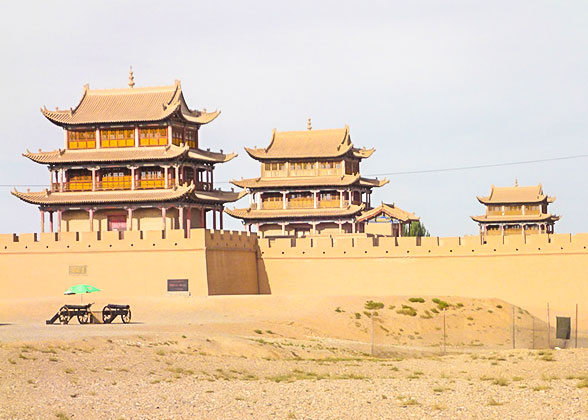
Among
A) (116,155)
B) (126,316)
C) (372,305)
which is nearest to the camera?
(126,316)

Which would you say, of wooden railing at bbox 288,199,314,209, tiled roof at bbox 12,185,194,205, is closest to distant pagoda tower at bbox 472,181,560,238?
wooden railing at bbox 288,199,314,209

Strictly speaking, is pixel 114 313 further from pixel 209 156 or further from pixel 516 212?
pixel 516 212

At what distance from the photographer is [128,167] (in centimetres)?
6450

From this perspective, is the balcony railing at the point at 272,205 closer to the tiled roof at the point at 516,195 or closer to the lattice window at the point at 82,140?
the lattice window at the point at 82,140

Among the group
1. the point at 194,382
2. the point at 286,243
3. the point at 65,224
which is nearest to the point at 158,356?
the point at 194,382

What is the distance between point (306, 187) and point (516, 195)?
2558cm

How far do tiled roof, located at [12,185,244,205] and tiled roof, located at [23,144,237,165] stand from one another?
5.93 feet

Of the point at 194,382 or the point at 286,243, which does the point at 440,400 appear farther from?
the point at 286,243

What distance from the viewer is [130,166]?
6438 centimetres

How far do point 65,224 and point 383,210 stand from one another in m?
21.9

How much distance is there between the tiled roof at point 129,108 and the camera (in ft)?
214

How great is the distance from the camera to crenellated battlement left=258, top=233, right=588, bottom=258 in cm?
5781

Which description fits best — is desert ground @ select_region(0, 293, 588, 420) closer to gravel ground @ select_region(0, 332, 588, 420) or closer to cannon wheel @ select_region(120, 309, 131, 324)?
gravel ground @ select_region(0, 332, 588, 420)

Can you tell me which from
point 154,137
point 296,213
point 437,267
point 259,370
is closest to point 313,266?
point 437,267
